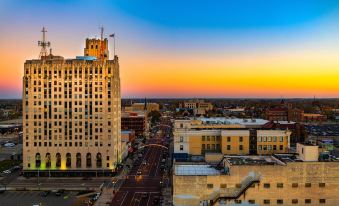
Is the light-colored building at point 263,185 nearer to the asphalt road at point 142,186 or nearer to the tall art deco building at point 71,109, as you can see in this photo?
the asphalt road at point 142,186

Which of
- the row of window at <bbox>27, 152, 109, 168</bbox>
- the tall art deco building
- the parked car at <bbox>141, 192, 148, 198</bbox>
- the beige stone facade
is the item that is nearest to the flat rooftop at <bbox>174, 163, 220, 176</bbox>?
the beige stone facade

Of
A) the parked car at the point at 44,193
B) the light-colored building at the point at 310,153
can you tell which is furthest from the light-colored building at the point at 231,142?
the light-colored building at the point at 310,153

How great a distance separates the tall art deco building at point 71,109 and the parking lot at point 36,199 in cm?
2484

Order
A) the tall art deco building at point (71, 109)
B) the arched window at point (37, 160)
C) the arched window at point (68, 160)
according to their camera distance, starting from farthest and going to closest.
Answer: the tall art deco building at point (71, 109) < the arched window at point (68, 160) < the arched window at point (37, 160)

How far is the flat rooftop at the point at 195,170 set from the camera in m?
70.9

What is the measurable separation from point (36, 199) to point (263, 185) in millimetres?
67590

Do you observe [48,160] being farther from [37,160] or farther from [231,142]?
[231,142]

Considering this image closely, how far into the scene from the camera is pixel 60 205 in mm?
99688

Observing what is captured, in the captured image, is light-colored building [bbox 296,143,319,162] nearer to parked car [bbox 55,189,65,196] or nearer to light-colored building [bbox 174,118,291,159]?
light-colored building [bbox 174,118,291,159]

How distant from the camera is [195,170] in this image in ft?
Result: 243

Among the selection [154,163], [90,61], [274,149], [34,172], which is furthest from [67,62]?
[274,149]

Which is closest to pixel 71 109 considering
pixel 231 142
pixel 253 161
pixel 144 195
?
pixel 144 195

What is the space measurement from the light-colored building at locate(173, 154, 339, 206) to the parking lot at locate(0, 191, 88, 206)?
45236 millimetres

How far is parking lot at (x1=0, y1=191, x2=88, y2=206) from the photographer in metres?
101
